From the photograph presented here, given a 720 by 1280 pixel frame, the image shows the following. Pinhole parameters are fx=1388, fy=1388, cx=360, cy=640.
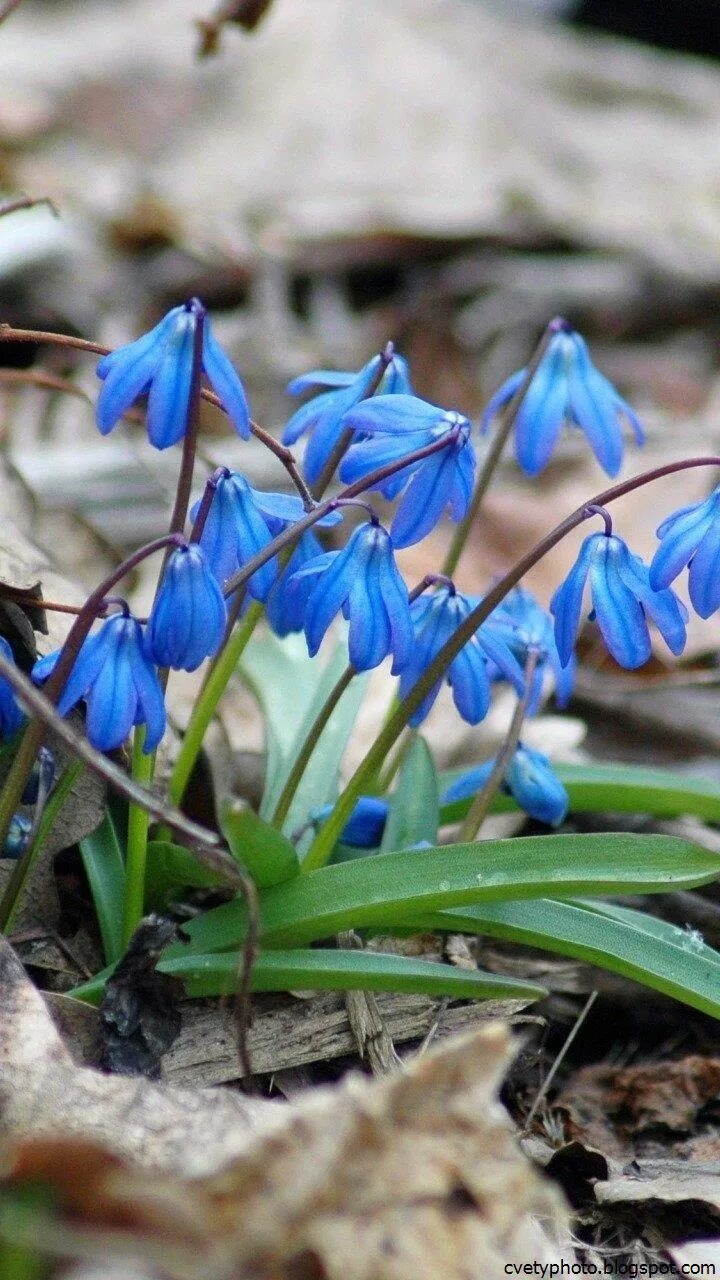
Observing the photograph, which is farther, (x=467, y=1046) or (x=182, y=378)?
(x=182, y=378)

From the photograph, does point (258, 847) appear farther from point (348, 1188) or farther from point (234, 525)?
point (348, 1188)

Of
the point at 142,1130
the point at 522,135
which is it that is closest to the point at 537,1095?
the point at 142,1130

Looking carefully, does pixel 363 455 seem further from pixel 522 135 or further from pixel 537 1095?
pixel 522 135

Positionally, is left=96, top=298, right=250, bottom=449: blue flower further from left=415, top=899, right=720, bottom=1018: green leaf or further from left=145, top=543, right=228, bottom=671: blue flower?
left=415, top=899, right=720, bottom=1018: green leaf

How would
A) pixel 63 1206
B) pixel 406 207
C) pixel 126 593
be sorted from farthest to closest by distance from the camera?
pixel 406 207
pixel 126 593
pixel 63 1206

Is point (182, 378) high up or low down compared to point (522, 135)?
up

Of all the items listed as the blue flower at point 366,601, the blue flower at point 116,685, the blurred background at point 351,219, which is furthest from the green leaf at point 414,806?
the blurred background at point 351,219
